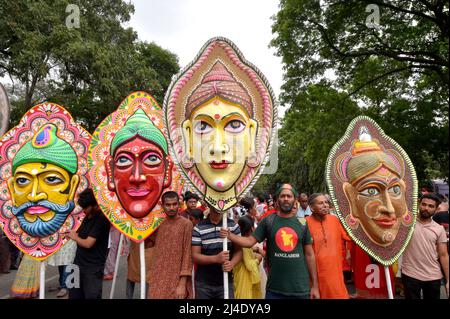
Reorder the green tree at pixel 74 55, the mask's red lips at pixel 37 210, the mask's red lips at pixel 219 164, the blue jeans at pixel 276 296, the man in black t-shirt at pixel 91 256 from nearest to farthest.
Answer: the blue jeans at pixel 276 296
the mask's red lips at pixel 219 164
the man in black t-shirt at pixel 91 256
the mask's red lips at pixel 37 210
the green tree at pixel 74 55

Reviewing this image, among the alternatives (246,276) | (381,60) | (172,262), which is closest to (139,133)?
(172,262)

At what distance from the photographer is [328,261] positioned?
11.2 feet

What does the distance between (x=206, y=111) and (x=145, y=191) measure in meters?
1.04

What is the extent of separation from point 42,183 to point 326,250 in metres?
3.00

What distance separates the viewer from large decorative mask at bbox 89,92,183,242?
12.2 feet

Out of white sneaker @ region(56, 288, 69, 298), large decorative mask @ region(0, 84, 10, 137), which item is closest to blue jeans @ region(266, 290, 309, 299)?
white sneaker @ region(56, 288, 69, 298)

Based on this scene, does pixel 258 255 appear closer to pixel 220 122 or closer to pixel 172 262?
pixel 172 262

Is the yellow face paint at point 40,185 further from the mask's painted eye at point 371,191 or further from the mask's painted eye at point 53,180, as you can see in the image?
the mask's painted eye at point 371,191

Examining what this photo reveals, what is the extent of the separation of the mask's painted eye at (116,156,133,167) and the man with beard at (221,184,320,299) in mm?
1271

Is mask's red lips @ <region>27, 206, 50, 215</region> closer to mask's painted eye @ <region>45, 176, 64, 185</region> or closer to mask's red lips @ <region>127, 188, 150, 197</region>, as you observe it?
mask's painted eye @ <region>45, 176, 64, 185</region>

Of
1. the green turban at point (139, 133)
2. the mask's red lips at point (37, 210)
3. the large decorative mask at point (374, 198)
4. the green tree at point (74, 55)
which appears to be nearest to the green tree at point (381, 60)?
the green tree at point (74, 55)

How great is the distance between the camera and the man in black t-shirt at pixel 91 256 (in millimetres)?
3473

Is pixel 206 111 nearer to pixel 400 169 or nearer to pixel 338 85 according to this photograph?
pixel 400 169

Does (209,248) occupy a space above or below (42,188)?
below
